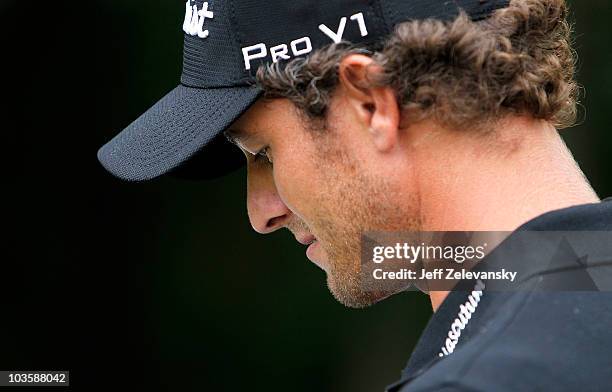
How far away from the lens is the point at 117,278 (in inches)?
169

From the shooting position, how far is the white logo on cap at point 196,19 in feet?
5.37

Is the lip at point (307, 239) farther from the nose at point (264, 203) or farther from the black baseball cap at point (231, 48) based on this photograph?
the black baseball cap at point (231, 48)

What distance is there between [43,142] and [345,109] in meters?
2.80

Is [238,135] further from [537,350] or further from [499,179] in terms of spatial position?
[537,350]

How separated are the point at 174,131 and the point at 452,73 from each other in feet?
1.61

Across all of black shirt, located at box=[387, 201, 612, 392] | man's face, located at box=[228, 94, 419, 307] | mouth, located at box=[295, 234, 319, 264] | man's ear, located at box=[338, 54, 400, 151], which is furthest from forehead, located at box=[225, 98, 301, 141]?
black shirt, located at box=[387, 201, 612, 392]

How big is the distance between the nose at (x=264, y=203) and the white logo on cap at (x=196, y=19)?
0.31m

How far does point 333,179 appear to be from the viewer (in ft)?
5.17

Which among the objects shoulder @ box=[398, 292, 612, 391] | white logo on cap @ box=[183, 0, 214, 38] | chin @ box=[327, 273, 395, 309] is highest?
white logo on cap @ box=[183, 0, 214, 38]

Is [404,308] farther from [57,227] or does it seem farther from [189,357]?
[57,227]

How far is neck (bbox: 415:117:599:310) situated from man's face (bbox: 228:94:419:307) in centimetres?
6

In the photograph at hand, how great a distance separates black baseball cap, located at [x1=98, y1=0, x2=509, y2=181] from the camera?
151cm

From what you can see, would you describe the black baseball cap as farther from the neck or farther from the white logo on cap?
the neck

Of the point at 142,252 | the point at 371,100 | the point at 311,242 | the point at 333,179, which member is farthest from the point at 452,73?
the point at 142,252
